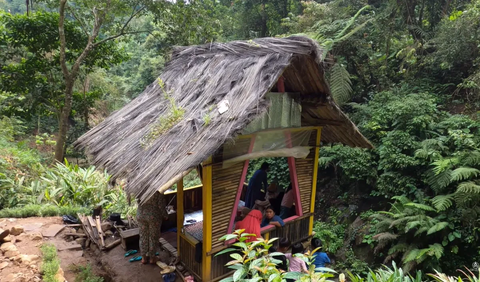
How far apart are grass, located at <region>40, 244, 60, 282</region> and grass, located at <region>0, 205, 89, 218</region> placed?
228 centimetres

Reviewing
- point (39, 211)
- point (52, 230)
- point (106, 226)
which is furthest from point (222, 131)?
point (39, 211)

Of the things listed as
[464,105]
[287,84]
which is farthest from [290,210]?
[464,105]

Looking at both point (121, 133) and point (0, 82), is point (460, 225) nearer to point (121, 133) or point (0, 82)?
point (121, 133)

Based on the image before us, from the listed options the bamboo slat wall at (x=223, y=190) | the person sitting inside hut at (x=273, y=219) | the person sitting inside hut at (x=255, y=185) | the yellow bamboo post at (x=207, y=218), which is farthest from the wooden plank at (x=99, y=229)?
the person sitting inside hut at (x=273, y=219)

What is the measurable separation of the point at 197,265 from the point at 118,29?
331 inches

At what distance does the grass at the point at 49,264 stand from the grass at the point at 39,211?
228 centimetres

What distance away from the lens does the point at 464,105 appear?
8328mm

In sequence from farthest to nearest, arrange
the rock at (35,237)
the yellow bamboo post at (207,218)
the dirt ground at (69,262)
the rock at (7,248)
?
1. the rock at (35,237)
2. the rock at (7,248)
3. the dirt ground at (69,262)
4. the yellow bamboo post at (207,218)

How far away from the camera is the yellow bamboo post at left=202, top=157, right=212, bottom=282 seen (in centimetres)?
395

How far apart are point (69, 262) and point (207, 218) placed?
2.92m

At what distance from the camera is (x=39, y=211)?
7.14 metres

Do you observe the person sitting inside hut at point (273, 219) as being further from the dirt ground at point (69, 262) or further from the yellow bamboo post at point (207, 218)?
the dirt ground at point (69, 262)

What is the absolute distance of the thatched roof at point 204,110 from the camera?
3541 mm

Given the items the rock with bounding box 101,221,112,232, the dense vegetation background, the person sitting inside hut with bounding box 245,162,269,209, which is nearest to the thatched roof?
the dense vegetation background
